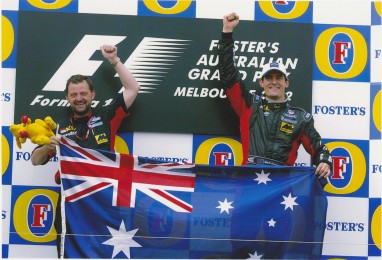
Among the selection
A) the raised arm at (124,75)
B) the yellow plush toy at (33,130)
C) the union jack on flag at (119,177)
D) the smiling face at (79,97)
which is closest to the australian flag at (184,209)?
the union jack on flag at (119,177)

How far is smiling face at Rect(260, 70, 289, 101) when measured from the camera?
3.64 m

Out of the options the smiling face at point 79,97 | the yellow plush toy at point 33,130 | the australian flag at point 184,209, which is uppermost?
the smiling face at point 79,97

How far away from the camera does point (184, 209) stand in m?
3.43

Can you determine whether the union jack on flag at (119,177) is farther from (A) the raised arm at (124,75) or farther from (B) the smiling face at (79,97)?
(A) the raised arm at (124,75)

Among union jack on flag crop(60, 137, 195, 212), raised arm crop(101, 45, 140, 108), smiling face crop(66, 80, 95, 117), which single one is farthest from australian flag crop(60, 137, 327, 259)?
raised arm crop(101, 45, 140, 108)

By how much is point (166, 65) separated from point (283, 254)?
134 centimetres

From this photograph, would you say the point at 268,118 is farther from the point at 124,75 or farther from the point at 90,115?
the point at 90,115

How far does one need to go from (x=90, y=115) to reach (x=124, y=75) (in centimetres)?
31

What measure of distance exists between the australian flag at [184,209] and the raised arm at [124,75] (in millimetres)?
404

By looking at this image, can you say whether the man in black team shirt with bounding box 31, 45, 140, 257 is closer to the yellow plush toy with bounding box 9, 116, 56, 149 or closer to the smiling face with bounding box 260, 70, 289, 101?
the yellow plush toy with bounding box 9, 116, 56, 149

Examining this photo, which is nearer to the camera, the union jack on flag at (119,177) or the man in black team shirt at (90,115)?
the union jack on flag at (119,177)

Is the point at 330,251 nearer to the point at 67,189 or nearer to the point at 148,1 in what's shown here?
the point at 67,189

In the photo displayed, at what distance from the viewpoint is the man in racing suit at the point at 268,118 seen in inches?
141

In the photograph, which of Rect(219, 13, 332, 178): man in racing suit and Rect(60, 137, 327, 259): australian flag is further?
Rect(219, 13, 332, 178): man in racing suit
